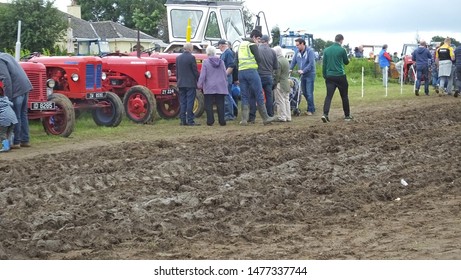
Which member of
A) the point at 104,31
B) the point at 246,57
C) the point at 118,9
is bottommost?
the point at 246,57

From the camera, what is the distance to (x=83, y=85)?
16594mm

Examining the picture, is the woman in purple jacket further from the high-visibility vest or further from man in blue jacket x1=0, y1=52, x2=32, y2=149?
man in blue jacket x1=0, y1=52, x2=32, y2=149

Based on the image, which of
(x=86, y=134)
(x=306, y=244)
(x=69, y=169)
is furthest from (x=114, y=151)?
(x=306, y=244)

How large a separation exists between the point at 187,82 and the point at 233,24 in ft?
19.3

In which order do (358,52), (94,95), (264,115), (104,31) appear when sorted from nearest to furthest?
(94,95) → (264,115) → (358,52) → (104,31)

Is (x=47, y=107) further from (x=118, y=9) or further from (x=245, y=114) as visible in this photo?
(x=118, y=9)

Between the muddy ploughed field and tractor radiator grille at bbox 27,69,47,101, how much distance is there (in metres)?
1.55

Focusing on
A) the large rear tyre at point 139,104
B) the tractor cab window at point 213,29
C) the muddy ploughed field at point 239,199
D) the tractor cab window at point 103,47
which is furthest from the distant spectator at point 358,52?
the muddy ploughed field at point 239,199

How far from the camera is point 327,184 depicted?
32.0 ft

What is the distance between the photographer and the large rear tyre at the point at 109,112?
16688 mm

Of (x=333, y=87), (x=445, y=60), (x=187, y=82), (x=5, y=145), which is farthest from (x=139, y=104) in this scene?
(x=445, y=60)

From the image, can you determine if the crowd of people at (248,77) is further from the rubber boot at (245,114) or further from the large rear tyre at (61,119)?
the large rear tyre at (61,119)

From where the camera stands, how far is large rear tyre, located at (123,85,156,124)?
56.7 feet

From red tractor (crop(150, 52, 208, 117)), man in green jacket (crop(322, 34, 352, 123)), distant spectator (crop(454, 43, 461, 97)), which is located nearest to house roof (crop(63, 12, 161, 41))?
distant spectator (crop(454, 43, 461, 97))
